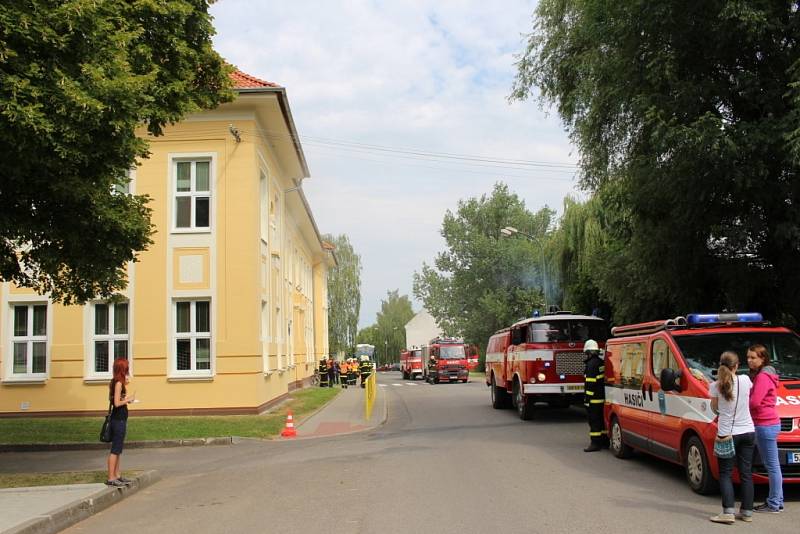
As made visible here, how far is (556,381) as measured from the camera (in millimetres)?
16672

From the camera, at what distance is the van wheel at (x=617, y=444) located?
433 inches

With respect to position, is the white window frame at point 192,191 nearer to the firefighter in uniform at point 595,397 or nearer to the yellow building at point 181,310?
the yellow building at point 181,310

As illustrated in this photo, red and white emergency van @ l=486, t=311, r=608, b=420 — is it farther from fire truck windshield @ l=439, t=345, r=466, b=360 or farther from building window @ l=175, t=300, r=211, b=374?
fire truck windshield @ l=439, t=345, r=466, b=360

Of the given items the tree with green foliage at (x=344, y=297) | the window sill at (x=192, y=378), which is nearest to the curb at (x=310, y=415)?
the window sill at (x=192, y=378)

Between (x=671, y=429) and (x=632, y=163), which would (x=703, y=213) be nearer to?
(x=632, y=163)

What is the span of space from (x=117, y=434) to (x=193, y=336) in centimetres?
1051

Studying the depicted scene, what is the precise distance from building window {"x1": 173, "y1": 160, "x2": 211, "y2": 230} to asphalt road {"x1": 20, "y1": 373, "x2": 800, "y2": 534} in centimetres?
787

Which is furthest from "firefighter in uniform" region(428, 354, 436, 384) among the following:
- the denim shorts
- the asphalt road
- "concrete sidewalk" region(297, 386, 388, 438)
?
the denim shorts

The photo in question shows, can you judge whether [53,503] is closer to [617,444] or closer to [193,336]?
[617,444]

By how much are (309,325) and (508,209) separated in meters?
34.1

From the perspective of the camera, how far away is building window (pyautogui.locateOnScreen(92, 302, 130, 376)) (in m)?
19.9

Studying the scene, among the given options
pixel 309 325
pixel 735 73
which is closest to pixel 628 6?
pixel 735 73

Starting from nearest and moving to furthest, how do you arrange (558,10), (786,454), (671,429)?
(786,454), (671,429), (558,10)

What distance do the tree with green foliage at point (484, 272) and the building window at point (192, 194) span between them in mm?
46221
